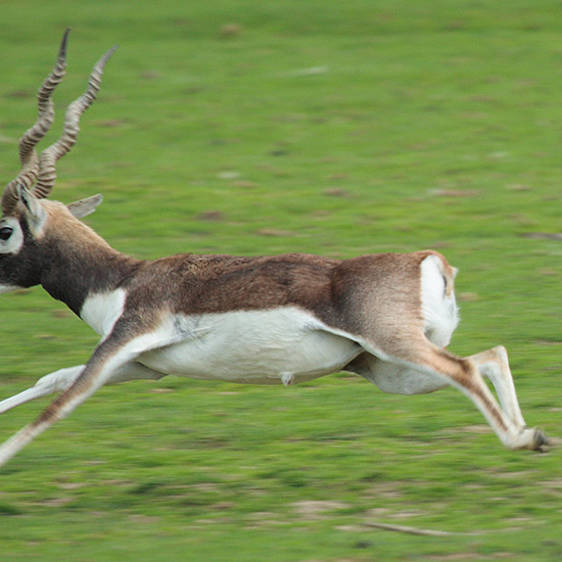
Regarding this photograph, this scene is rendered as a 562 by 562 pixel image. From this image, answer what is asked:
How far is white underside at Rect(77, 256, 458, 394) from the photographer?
654 centimetres

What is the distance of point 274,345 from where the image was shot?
657cm

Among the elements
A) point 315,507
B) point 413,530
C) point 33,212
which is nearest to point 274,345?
point 315,507

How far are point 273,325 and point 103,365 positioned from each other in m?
0.94

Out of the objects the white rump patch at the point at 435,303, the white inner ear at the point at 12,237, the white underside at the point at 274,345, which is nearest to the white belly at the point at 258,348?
the white underside at the point at 274,345

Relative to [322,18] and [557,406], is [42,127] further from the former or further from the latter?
[322,18]

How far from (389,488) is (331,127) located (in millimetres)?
10320

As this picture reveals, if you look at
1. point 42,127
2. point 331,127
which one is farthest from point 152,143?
point 42,127

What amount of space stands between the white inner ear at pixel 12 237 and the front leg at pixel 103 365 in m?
0.87

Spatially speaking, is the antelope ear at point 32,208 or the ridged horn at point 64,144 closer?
the antelope ear at point 32,208

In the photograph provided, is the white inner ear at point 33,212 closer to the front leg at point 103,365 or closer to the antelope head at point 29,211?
the antelope head at point 29,211

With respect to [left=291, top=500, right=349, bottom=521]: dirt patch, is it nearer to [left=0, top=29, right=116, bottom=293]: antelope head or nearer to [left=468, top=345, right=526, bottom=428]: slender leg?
[left=468, top=345, right=526, bottom=428]: slender leg

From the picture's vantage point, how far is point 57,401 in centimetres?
655

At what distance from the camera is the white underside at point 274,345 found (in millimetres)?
6543

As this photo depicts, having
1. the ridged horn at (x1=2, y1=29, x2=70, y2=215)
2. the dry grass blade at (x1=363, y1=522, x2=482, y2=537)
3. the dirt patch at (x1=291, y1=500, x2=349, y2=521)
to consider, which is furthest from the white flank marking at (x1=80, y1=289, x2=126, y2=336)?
the dry grass blade at (x1=363, y1=522, x2=482, y2=537)
